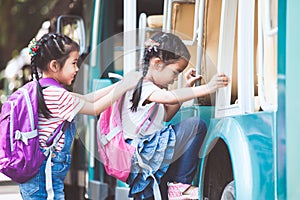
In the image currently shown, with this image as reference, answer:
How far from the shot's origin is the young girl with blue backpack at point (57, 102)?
295cm

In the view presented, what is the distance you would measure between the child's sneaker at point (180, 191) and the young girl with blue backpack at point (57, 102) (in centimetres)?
47

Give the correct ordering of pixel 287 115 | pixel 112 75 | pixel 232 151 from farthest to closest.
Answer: pixel 112 75 → pixel 232 151 → pixel 287 115

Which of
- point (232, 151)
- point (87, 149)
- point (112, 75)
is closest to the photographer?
point (232, 151)

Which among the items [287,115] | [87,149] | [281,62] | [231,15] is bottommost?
[87,149]

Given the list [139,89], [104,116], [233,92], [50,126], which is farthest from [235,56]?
[50,126]

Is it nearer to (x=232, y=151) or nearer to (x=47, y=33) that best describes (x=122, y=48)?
(x=47, y=33)

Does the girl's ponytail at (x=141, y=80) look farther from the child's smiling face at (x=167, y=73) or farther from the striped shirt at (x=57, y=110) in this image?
the striped shirt at (x=57, y=110)

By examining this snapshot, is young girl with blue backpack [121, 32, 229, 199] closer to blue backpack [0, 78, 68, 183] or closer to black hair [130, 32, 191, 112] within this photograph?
black hair [130, 32, 191, 112]

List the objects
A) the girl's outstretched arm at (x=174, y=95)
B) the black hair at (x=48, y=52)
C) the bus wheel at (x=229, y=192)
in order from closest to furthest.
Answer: the bus wheel at (x=229, y=192), the girl's outstretched arm at (x=174, y=95), the black hair at (x=48, y=52)

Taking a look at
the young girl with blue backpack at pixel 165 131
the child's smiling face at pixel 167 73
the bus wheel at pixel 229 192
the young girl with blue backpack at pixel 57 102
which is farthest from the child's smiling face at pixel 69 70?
the bus wheel at pixel 229 192

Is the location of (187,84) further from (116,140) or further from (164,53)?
(116,140)

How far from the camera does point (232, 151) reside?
2648 mm

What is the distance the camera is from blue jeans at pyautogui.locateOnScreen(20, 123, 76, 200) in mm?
2953

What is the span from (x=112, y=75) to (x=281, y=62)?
0.95 m
